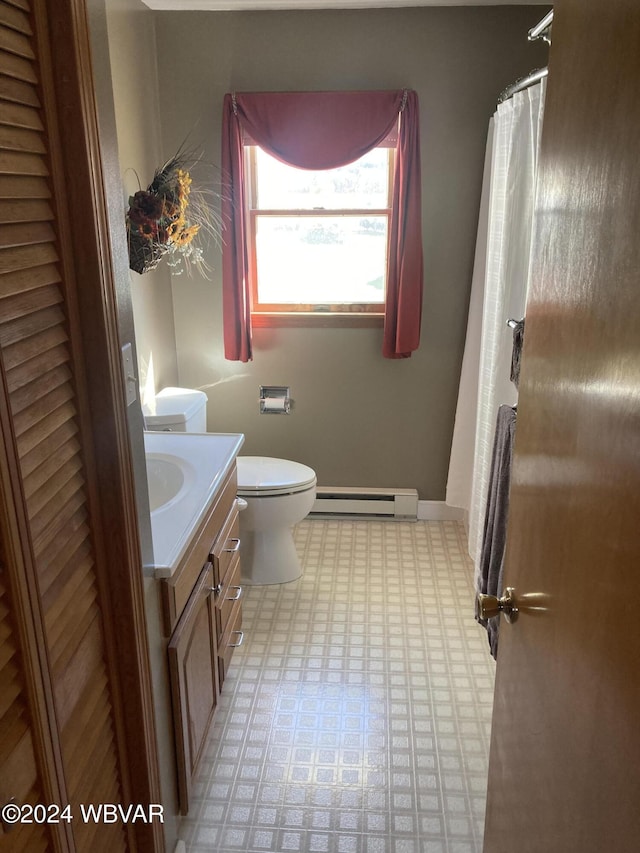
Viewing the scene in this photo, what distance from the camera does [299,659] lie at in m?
2.54

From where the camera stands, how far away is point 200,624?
1854mm

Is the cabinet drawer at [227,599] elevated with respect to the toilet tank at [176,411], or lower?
lower

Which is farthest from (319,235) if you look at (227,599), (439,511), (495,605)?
(495,605)

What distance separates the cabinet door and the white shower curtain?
121cm

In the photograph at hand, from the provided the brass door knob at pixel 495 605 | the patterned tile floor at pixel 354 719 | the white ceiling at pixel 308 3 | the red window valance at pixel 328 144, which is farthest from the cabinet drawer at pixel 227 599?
the white ceiling at pixel 308 3

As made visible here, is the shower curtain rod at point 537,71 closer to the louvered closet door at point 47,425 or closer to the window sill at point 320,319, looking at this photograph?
the window sill at point 320,319

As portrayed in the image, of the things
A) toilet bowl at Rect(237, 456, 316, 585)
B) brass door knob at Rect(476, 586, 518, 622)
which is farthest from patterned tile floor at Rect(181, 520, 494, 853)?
brass door knob at Rect(476, 586, 518, 622)

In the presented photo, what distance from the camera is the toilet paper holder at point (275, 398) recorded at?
3.47 metres

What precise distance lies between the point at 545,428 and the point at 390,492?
256 cm

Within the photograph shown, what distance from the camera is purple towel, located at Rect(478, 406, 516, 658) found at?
6.79 ft

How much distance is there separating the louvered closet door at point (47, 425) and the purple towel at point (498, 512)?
1234 mm

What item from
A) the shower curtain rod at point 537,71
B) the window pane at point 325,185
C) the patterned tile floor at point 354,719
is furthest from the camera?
the window pane at point 325,185

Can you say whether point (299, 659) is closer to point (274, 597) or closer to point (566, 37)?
point (274, 597)

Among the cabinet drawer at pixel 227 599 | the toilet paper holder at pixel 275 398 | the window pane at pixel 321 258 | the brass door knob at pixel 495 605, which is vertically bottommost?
the cabinet drawer at pixel 227 599
